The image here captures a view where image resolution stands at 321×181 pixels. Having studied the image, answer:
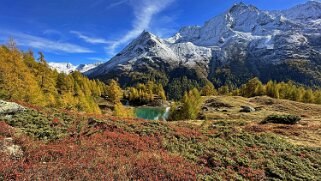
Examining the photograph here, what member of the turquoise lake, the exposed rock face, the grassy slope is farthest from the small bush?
the turquoise lake

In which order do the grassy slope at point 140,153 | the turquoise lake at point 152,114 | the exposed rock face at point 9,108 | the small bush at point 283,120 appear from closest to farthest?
the grassy slope at point 140,153 < the exposed rock face at point 9,108 < the small bush at point 283,120 < the turquoise lake at point 152,114

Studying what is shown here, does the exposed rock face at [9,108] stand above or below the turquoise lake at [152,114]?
above

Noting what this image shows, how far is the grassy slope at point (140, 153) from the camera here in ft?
47.4

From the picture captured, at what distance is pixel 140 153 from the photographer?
1873 centimetres

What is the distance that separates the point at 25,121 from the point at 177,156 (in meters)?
14.7

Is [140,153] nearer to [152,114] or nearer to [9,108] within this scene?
[9,108]

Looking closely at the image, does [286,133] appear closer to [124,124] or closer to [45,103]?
[124,124]

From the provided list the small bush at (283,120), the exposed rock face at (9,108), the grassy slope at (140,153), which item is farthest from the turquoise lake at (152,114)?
the exposed rock face at (9,108)

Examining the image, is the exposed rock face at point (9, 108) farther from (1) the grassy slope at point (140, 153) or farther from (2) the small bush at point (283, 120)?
(2) the small bush at point (283, 120)

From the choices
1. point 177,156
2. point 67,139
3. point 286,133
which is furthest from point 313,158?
point 67,139

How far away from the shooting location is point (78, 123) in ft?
79.9

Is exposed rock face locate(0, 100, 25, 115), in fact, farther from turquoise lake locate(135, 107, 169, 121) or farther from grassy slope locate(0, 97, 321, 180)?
turquoise lake locate(135, 107, 169, 121)

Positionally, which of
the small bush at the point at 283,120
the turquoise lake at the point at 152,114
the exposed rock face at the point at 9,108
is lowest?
the turquoise lake at the point at 152,114

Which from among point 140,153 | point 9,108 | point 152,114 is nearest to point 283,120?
point 140,153
